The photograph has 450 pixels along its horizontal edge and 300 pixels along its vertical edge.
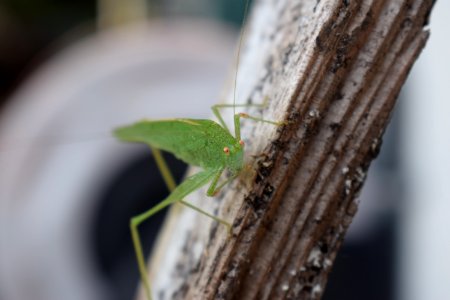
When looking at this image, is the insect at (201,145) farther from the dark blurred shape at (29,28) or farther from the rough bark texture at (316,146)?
the dark blurred shape at (29,28)

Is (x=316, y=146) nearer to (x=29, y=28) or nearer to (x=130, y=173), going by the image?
(x=130, y=173)

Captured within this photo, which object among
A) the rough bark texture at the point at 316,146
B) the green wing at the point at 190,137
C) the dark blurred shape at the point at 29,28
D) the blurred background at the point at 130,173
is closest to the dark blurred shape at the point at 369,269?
the blurred background at the point at 130,173

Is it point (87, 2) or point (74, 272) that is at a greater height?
point (87, 2)

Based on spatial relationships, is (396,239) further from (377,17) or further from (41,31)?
(41,31)

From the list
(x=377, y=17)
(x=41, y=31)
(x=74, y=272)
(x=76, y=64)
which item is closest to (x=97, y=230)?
(x=74, y=272)

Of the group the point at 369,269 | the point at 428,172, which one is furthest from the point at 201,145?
the point at 428,172

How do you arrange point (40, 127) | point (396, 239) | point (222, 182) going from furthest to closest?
1. point (396, 239)
2. point (40, 127)
3. point (222, 182)

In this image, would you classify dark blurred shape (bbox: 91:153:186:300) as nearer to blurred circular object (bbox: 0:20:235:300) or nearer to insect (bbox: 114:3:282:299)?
blurred circular object (bbox: 0:20:235:300)
